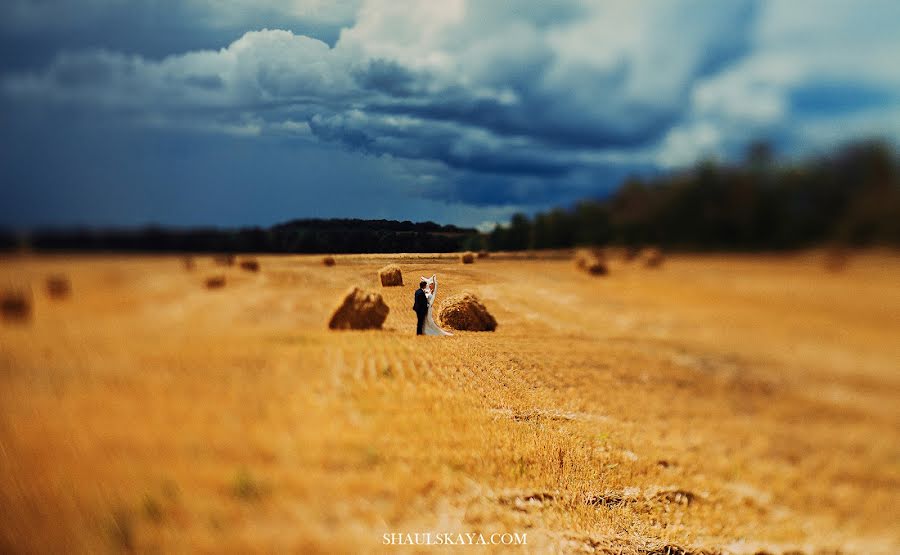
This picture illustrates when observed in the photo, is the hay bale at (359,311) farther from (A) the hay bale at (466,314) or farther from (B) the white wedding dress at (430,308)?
(A) the hay bale at (466,314)

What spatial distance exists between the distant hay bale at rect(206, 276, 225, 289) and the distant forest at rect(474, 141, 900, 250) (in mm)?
1466

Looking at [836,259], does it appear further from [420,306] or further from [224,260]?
[224,260]

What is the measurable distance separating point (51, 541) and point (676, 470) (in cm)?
432

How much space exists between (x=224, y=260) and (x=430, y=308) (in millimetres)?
1105

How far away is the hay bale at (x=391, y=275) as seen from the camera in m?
2.95

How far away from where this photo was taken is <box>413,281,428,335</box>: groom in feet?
9.78

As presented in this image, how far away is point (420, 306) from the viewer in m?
3.00

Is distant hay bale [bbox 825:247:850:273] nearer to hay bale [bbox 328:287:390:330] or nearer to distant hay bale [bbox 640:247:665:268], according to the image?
distant hay bale [bbox 640:247:665:268]

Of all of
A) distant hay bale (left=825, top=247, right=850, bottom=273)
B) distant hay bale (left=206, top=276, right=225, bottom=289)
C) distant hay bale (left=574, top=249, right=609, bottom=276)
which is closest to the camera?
distant hay bale (left=206, top=276, right=225, bottom=289)

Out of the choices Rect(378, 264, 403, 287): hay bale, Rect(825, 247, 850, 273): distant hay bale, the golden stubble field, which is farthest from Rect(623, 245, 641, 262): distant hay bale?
Rect(378, 264, 403, 287): hay bale

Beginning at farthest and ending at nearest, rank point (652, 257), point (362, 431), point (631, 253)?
point (652, 257)
point (631, 253)
point (362, 431)

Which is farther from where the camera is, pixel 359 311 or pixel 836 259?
pixel 836 259

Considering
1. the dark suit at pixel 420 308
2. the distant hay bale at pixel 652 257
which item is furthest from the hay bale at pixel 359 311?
the distant hay bale at pixel 652 257

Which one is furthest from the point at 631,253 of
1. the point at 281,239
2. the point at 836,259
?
the point at 281,239
